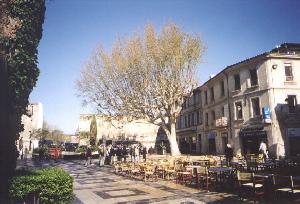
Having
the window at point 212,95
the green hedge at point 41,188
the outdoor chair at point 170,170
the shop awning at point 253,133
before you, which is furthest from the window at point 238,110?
the green hedge at point 41,188

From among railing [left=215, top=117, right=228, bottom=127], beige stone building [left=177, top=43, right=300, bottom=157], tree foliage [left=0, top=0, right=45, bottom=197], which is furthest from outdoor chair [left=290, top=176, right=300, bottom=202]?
Answer: railing [left=215, top=117, right=228, bottom=127]

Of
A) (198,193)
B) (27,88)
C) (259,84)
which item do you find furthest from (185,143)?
(27,88)

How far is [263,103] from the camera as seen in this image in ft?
88.8

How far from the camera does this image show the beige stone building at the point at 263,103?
2612cm

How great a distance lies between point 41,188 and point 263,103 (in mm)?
23620

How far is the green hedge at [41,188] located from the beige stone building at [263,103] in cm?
2206

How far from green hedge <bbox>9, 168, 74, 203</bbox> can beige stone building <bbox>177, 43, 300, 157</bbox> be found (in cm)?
2206

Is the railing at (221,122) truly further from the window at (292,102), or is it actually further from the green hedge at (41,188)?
the green hedge at (41,188)

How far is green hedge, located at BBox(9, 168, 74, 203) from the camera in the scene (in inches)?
324

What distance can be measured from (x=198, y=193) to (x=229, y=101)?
21537 millimetres

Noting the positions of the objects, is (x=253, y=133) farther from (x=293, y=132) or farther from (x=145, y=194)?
(x=145, y=194)

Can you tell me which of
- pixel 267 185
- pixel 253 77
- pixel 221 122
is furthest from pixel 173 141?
pixel 267 185

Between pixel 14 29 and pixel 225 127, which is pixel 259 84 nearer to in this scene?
pixel 225 127

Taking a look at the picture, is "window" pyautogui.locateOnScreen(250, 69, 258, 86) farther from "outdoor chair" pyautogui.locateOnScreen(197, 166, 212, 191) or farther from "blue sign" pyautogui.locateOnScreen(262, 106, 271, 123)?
"outdoor chair" pyautogui.locateOnScreen(197, 166, 212, 191)
